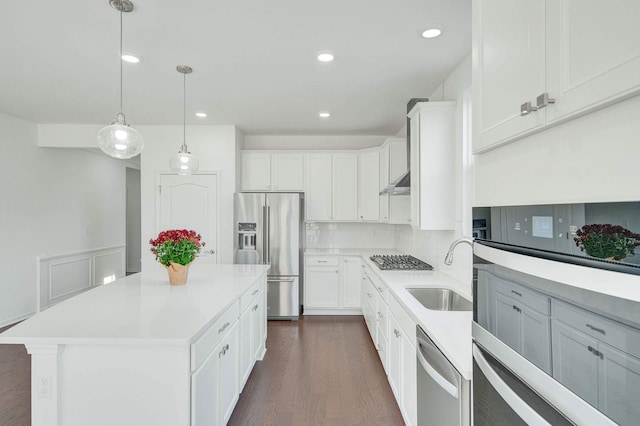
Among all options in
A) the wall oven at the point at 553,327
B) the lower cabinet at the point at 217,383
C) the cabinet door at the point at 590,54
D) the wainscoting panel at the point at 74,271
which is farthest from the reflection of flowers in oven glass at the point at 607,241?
the wainscoting panel at the point at 74,271

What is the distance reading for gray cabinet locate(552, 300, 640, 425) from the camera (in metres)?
0.49

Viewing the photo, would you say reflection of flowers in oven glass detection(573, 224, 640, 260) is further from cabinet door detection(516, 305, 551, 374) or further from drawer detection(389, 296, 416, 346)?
drawer detection(389, 296, 416, 346)

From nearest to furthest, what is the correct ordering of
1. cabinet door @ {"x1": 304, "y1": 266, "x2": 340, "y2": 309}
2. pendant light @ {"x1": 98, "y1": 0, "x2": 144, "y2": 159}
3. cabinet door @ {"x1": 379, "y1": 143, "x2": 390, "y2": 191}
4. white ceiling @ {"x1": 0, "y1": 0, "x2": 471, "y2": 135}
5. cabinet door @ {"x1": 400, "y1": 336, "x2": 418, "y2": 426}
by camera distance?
cabinet door @ {"x1": 400, "y1": 336, "x2": 418, "y2": 426}
white ceiling @ {"x1": 0, "y1": 0, "x2": 471, "y2": 135}
pendant light @ {"x1": 98, "y1": 0, "x2": 144, "y2": 159}
cabinet door @ {"x1": 379, "y1": 143, "x2": 390, "y2": 191}
cabinet door @ {"x1": 304, "y1": 266, "x2": 340, "y2": 309}

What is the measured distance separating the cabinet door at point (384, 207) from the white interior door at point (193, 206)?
239cm

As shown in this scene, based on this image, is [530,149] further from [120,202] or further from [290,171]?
[120,202]

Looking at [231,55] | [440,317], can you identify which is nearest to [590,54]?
[440,317]

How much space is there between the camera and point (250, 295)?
2.74 metres

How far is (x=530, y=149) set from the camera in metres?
0.83

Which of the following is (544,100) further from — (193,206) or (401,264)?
(193,206)

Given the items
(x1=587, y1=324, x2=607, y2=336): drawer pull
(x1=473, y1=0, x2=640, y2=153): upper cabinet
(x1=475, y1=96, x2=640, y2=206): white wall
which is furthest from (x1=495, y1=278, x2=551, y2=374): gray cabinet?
(x1=473, y1=0, x2=640, y2=153): upper cabinet

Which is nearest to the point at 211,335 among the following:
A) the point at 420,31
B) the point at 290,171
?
the point at 420,31

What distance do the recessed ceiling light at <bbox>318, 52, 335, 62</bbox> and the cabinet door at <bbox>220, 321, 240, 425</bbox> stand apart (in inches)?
84.5

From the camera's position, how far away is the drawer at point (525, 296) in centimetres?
69

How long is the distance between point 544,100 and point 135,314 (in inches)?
79.6
